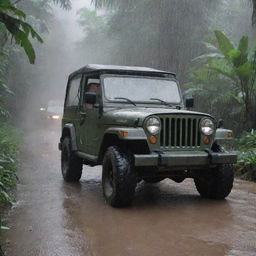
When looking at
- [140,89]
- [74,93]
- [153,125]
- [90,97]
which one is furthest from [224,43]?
[153,125]

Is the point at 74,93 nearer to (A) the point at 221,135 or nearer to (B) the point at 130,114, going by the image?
(B) the point at 130,114

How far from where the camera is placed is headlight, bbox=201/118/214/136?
570 centimetres

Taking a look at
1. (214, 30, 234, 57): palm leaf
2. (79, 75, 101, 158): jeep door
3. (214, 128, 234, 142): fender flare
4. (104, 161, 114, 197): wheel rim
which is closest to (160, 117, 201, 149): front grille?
(214, 128, 234, 142): fender flare

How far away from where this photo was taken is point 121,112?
593 centimetres

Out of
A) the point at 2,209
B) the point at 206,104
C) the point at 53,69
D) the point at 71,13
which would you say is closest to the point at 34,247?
the point at 2,209

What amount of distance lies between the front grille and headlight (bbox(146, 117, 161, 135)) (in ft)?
0.32

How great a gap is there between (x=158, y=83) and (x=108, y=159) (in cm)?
181

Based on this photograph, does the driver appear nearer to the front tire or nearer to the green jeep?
the green jeep

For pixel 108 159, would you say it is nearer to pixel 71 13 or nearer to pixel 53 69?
pixel 53 69

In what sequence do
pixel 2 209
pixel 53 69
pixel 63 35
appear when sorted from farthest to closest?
pixel 63 35, pixel 53 69, pixel 2 209

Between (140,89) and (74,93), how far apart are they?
1.85 m

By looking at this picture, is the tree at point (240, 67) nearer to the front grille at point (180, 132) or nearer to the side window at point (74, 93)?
the side window at point (74, 93)

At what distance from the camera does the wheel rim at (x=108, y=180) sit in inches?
231

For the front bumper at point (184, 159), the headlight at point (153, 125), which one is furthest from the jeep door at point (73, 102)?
the front bumper at point (184, 159)
